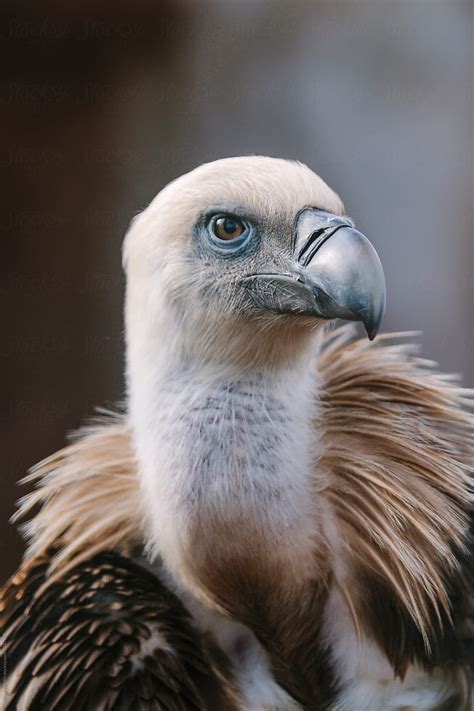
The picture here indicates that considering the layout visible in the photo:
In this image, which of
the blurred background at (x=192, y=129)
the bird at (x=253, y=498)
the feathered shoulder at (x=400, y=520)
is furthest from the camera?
the blurred background at (x=192, y=129)

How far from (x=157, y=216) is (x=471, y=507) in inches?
22.9

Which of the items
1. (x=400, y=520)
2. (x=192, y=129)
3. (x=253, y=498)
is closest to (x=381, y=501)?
(x=400, y=520)

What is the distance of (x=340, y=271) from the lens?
0.78 m

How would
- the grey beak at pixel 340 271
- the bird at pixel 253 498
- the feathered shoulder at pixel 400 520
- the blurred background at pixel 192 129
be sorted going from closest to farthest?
the grey beak at pixel 340 271, the bird at pixel 253 498, the feathered shoulder at pixel 400 520, the blurred background at pixel 192 129

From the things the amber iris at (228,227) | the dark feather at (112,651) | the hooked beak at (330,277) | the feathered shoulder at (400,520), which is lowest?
the dark feather at (112,651)

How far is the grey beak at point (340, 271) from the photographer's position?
2.56 ft

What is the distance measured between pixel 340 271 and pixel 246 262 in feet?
0.45

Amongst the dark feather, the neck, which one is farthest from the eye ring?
the dark feather

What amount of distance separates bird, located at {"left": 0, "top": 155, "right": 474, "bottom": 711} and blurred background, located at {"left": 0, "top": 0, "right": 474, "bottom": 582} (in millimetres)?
124

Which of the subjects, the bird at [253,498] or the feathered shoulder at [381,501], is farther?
the feathered shoulder at [381,501]

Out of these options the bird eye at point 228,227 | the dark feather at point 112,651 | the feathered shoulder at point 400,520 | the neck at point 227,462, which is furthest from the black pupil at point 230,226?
the dark feather at point 112,651

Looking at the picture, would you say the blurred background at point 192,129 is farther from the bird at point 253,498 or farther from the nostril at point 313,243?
the nostril at point 313,243

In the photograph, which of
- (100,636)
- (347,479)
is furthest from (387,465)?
(100,636)

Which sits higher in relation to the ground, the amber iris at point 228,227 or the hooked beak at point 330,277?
the amber iris at point 228,227
